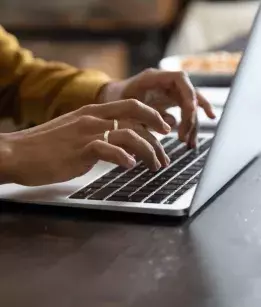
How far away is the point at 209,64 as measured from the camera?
1.64 meters

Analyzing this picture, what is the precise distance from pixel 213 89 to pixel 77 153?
2.42 feet

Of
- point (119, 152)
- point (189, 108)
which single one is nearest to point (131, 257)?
point (119, 152)

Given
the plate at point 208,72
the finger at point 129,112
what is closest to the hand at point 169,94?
the finger at point 129,112

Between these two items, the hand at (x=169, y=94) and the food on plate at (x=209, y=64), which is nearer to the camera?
the hand at (x=169, y=94)

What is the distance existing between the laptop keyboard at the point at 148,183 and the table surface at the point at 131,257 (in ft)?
0.10

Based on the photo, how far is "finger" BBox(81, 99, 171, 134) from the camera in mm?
836

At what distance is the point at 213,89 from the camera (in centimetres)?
149

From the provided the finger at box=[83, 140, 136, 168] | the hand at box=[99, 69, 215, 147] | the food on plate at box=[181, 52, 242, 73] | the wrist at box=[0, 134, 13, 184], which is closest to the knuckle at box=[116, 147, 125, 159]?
the finger at box=[83, 140, 136, 168]

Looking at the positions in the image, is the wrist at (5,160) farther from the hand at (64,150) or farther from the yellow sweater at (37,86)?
the yellow sweater at (37,86)

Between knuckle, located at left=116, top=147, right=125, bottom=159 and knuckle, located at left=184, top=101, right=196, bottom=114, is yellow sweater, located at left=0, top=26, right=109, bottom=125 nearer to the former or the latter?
knuckle, located at left=184, top=101, right=196, bottom=114

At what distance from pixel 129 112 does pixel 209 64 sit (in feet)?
2.72

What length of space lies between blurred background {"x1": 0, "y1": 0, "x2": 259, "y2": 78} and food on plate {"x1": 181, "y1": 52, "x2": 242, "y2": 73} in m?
1.28

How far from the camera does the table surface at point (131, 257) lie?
0.60 meters

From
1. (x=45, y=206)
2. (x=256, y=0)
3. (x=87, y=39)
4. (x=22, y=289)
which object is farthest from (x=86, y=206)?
(x=87, y=39)
